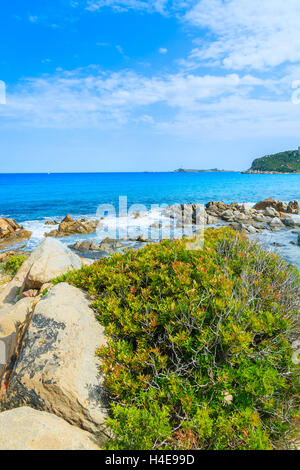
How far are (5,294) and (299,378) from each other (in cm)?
898

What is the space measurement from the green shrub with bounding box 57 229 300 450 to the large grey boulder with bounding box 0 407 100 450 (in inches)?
14.0

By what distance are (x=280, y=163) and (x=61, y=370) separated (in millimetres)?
185707

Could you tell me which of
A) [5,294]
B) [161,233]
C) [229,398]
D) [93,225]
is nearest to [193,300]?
[229,398]

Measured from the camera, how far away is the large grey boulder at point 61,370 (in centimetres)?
304

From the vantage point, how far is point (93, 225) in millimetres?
24359

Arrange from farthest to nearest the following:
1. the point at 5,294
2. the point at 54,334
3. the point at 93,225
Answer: the point at 93,225
the point at 5,294
the point at 54,334

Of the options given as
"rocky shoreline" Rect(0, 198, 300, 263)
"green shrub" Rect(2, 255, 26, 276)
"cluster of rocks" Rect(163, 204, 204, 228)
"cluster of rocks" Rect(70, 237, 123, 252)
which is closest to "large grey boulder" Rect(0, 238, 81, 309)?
"green shrub" Rect(2, 255, 26, 276)

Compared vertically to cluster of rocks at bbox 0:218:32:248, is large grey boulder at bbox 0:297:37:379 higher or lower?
higher

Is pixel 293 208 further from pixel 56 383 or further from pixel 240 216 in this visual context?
pixel 56 383

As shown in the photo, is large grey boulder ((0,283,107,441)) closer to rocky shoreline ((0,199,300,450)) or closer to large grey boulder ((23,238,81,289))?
rocky shoreline ((0,199,300,450))

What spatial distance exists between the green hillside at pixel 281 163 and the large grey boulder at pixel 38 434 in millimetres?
173779

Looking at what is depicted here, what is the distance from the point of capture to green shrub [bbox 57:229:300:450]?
2775mm

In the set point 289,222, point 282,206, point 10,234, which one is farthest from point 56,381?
point 282,206
